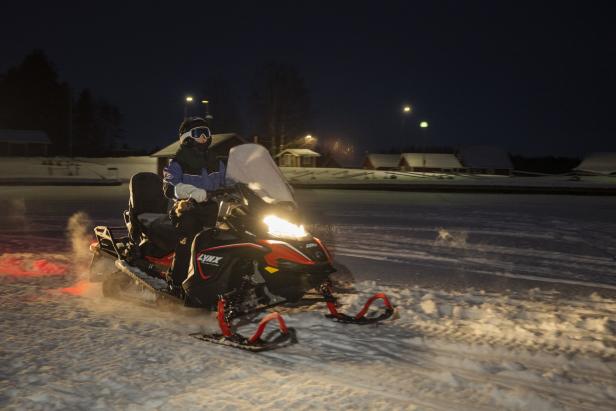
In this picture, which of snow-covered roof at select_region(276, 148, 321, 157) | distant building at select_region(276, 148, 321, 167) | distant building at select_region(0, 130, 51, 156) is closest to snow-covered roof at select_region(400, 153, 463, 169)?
distant building at select_region(276, 148, 321, 167)

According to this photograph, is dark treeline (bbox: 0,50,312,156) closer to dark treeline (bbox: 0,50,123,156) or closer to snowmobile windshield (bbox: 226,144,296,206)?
dark treeline (bbox: 0,50,123,156)

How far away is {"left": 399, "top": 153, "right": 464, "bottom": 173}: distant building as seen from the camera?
8450 cm

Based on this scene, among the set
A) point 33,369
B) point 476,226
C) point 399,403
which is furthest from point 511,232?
point 33,369

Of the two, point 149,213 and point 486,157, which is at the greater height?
point 486,157

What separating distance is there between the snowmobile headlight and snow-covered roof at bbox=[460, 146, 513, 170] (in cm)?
8360

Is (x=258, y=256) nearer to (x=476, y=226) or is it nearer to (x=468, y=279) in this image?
(x=468, y=279)

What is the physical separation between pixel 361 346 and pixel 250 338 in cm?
102

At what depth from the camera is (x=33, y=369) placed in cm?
458

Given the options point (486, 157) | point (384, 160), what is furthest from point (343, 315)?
point (384, 160)

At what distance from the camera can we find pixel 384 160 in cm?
9838

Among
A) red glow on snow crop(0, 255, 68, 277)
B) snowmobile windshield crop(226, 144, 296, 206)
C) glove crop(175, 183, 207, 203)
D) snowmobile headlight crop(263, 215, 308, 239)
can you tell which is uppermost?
snowmobile windshield crop(226, 144, 296, 206)

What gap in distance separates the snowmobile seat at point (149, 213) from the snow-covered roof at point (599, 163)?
77.7 m

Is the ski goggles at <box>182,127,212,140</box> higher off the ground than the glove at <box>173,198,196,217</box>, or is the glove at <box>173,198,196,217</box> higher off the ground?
the ski goggles at <box>182,127,212,140</box>

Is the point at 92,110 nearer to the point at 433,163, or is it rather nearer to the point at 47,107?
the point at 47,107
